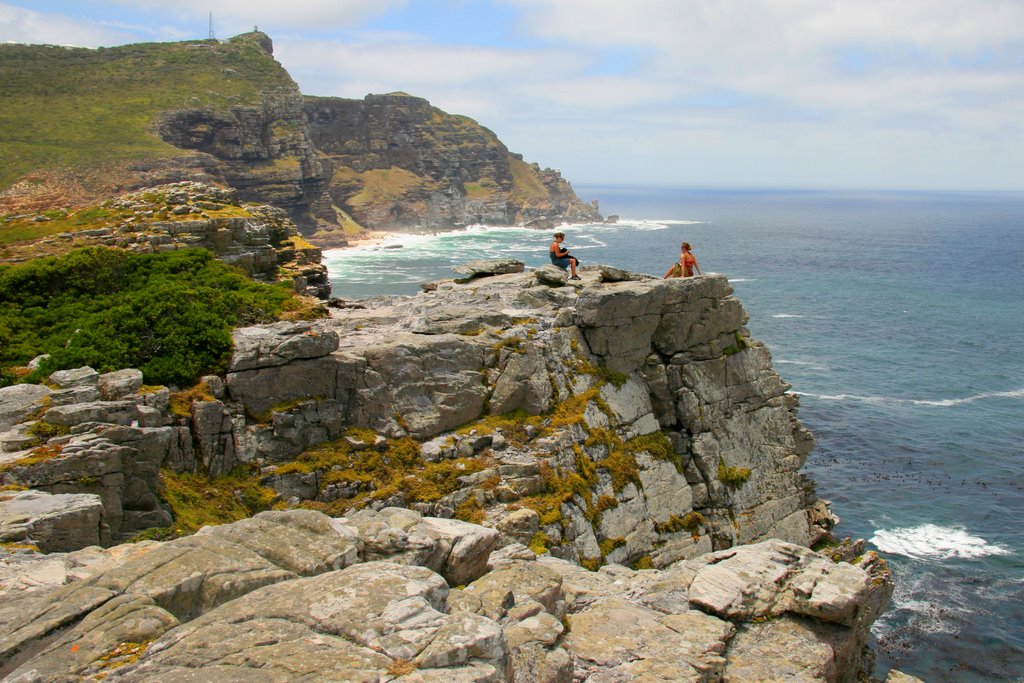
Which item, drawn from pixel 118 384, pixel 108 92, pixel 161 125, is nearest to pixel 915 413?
pixel 118 384

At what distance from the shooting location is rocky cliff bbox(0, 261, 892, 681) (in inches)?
440

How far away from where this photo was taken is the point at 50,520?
1533cm

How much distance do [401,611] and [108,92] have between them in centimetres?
15612

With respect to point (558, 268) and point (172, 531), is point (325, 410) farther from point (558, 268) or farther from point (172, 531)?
point (558, 268)

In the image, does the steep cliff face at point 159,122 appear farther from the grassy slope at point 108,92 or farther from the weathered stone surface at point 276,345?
the weathered stone surface at point 276,345

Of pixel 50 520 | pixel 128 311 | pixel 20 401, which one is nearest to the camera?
pixel 50 520

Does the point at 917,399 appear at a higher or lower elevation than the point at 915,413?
higher

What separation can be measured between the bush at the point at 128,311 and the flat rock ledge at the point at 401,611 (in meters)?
9.64

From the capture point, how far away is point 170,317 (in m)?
24.3

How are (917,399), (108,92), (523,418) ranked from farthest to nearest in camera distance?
(108,92) < (917,399) < (523,418)

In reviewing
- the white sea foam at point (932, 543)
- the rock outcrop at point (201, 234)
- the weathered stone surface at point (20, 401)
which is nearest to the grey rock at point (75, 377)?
the weathered stone surface at point (20, 401)

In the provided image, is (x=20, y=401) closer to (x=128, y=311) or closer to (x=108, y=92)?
(x=128, y=311)

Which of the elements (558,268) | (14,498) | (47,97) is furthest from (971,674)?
(47,97)

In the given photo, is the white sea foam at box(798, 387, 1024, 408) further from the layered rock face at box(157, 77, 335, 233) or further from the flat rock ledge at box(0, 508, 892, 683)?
the layered rock face at box(157, 77, 335, 233)
